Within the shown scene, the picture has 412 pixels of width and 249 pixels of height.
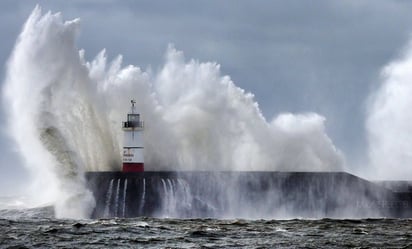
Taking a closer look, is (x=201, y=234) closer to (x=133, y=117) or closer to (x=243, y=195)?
(x=243, y=195)

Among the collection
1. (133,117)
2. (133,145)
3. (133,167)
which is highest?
(133,117)

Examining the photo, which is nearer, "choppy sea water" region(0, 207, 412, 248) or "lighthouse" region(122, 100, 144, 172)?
"choppy sea water" region(0, 207, 412, 248)

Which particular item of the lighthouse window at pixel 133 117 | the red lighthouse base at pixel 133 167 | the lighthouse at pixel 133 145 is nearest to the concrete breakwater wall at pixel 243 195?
the red lighthouse base at pixel 133 167

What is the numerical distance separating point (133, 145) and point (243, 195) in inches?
358

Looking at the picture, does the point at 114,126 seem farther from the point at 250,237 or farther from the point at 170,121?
the point at 250,237

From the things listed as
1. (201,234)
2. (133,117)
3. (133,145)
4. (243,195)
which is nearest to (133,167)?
(133,145)

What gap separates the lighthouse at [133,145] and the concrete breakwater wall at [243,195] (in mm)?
4809

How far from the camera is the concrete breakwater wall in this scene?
145 ft

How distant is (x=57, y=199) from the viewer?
45.8 meters

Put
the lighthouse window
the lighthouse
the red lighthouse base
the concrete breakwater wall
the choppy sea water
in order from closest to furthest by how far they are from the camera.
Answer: the choppy sea water, the concrete breakwater wall, the red lighthouse base, the lighthouse, the lighthouse window

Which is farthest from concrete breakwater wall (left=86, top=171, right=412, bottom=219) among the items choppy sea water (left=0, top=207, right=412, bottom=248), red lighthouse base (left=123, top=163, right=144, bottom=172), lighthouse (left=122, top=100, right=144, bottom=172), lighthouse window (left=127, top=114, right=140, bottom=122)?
lighthouse window (left=127, top=114, right=140, bottom=122)

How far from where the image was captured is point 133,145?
51.4 meters

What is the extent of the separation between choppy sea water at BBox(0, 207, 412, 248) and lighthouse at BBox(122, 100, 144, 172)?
482 inches

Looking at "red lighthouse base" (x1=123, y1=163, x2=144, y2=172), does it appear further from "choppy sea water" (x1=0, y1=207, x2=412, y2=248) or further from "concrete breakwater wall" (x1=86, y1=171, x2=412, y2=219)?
"choppy sea water" (x1=0, y1=207, x2=412, y2=248)
